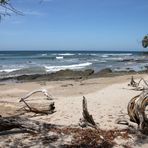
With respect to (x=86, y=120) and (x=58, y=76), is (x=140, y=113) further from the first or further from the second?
(x=58, y=76)

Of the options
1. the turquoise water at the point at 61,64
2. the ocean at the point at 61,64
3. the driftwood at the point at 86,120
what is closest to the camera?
the driftwood at the point at 86,120

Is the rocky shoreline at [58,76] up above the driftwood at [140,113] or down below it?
below

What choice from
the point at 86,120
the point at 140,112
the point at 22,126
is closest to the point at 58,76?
the point at 86,120

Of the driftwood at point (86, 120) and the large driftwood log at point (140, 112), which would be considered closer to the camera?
the large driftwood log at point (140, 112)

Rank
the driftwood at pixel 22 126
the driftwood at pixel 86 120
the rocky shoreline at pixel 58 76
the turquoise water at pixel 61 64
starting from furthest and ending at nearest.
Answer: the turquoise water at pixel 61 64 → the rocky shoreline at pixel 58 76 → the driftwood at pixel 86 120 → the driftwood at pixel 22 126

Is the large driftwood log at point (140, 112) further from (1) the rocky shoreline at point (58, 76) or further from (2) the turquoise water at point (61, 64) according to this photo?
(1) the rocky shoreline at point (58, 76)

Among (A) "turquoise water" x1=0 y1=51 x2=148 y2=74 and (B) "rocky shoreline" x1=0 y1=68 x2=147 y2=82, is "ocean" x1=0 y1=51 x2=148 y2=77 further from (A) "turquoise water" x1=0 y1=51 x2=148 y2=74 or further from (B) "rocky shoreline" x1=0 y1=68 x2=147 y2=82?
(B) "rocky shoreline" x1=0 y1=68 x2=147 y2=82

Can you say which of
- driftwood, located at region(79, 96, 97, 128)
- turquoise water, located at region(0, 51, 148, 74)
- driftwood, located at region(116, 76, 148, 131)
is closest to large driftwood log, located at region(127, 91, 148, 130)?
driftwood, located at region(116, 76, 148, 131)

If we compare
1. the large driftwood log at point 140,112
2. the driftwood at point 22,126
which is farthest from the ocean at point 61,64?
the driftwood at point 22,126

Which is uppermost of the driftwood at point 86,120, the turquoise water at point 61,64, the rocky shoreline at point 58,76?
the driftwood at point 86,120

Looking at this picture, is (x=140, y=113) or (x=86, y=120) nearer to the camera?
(x=140, y=113)

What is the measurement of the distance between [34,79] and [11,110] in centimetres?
1867

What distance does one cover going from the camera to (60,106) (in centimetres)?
1326

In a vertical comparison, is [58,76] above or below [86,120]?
below
